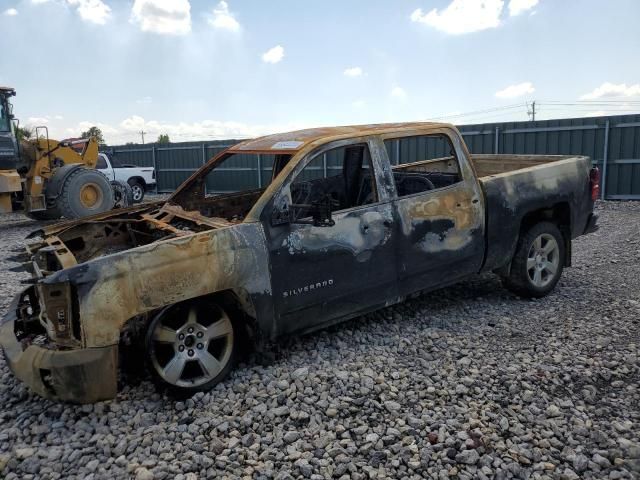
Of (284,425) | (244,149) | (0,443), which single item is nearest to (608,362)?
(284,425)

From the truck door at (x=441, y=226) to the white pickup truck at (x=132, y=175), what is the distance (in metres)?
15.3

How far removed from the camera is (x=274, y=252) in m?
3.98

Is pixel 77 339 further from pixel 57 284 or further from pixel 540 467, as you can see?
pixel 540 467

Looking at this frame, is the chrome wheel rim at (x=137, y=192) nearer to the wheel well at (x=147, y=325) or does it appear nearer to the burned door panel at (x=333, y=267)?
the wheel well at (x=147, y=325)

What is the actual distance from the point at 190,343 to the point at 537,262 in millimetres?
3617

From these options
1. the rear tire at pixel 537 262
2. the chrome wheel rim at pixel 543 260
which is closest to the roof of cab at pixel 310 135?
the rear tire at pixel 537 262

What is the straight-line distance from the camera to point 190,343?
3816 millimetres

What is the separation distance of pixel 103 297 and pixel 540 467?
2.73 metres

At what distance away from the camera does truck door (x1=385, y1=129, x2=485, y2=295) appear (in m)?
4.63

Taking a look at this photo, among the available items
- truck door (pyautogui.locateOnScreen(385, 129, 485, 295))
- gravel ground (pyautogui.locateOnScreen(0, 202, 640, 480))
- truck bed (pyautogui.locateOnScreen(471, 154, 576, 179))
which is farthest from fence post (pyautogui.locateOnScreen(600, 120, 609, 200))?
truck door (pyautogui.locateOnScreen(385, 129, 485, 295))

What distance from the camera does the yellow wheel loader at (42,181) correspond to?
1238 centimetres


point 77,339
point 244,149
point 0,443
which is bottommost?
point 0,443

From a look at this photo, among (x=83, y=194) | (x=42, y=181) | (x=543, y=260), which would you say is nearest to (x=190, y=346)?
(x=543, y=260)

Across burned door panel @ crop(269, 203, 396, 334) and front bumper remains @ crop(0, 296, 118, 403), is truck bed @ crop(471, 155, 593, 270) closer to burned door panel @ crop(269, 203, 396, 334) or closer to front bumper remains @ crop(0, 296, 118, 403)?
burned door panel @ crop(269, 203, 396, 334)
